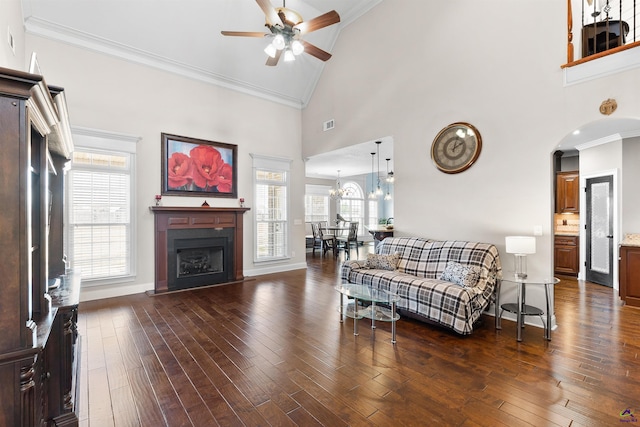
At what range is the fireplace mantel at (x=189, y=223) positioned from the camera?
5066mm

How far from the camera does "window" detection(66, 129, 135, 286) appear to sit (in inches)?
175

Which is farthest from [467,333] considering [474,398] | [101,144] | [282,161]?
[101,144]

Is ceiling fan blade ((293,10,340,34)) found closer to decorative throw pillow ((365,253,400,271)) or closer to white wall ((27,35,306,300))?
white wall ((27,35,306,300))

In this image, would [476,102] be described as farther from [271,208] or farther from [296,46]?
[271,208]

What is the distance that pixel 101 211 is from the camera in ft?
15.3

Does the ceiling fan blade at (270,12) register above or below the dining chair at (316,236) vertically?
above

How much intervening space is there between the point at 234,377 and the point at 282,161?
5.05m

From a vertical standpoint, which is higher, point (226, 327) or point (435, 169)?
point (435, 169)

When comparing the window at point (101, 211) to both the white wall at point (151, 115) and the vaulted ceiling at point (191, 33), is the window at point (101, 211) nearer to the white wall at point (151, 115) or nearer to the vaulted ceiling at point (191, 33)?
the white wall at point (151, 115)

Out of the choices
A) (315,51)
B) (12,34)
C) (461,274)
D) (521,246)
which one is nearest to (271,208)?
(315,51)

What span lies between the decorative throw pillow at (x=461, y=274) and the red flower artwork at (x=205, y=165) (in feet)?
14.5

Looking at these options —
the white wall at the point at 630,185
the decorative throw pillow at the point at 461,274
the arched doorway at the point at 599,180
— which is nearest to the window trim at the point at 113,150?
the decorative throw pillow at the point at 461,274

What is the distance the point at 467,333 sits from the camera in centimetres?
321

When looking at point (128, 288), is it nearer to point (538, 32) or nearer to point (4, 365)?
point (4, 365)
